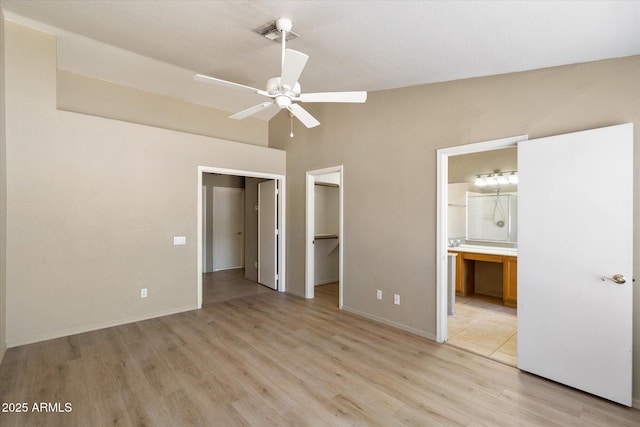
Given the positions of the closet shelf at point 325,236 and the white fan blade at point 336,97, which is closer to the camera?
the white fan blade at point 336,97

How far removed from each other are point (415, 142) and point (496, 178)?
240 centimetres

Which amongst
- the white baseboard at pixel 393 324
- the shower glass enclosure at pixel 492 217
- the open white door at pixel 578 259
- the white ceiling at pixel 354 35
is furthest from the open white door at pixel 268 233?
the open white door at pixel 578 259

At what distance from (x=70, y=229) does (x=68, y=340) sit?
1219mm

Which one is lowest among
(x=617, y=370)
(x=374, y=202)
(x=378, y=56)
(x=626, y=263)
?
(x=617, y=370)

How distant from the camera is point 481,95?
294 centimetres

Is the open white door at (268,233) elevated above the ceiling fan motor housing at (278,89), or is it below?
below

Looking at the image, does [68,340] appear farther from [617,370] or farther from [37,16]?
[617,370]

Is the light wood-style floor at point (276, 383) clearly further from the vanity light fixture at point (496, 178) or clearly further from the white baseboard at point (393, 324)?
the vanity light fixture at point (496, 178)

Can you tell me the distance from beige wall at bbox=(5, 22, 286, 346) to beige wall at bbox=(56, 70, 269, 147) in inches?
29.8

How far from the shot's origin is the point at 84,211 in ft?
11.2

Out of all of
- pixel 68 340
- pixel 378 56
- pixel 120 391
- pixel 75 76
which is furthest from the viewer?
pixel 75 76

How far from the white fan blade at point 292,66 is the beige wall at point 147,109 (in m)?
3.40

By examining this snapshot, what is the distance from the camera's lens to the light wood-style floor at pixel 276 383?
2012 mm

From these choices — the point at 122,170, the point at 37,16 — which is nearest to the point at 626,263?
the point at 122,170
